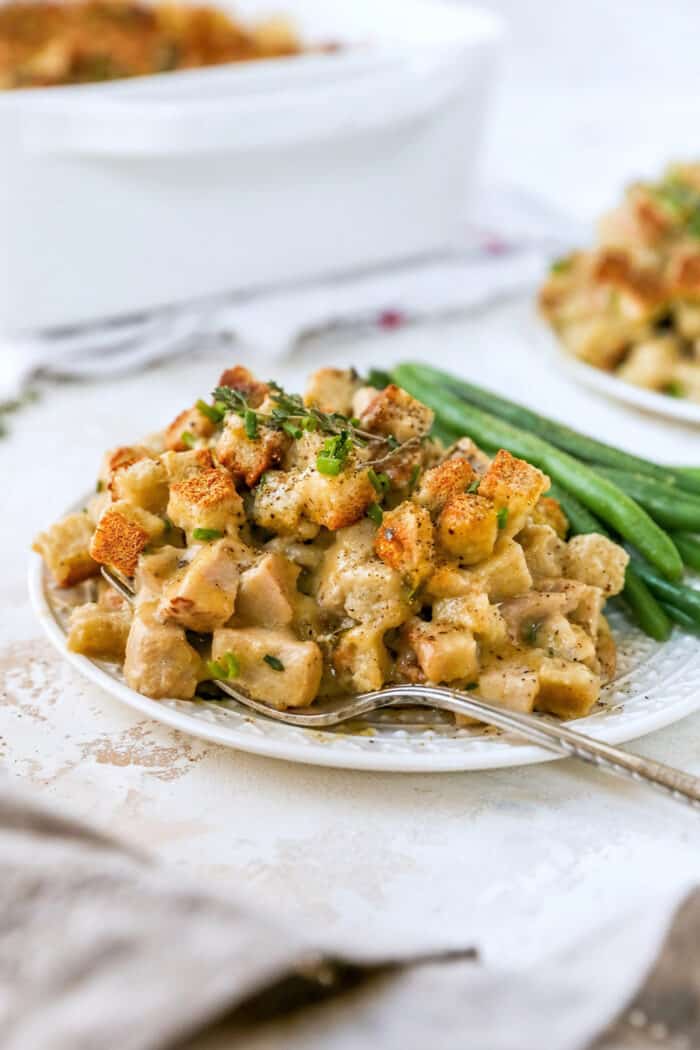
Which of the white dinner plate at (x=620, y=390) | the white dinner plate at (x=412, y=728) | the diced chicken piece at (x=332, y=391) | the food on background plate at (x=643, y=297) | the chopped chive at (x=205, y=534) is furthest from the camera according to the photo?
the food on background plate at (x=643, y=297)

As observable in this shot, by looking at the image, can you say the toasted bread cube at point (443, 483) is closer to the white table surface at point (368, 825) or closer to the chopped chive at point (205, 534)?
the chopped chive at point (205, 534)

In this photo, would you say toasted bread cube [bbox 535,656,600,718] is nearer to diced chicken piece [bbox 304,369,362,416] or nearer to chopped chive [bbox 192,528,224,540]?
chopped chive [bbox 192,528,224,540]

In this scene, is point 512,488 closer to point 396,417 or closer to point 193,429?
point 396,417

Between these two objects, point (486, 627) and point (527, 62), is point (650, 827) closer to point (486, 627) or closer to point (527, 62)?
point (486, 627)

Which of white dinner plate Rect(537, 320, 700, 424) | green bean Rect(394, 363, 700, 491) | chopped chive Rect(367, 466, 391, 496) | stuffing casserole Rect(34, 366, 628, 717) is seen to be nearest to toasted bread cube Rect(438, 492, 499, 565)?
stuffing casserole Rect(34, 366, 628, 717)

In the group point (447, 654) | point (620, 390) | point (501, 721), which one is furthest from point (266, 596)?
point (620, 390)

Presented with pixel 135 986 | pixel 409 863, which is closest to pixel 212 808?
pixel 409 863

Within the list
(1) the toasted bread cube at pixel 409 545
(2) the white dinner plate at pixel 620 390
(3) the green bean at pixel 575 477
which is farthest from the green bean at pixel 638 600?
(2) the white dinner plate at pixel 620 390

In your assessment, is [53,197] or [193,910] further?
[53,197]
